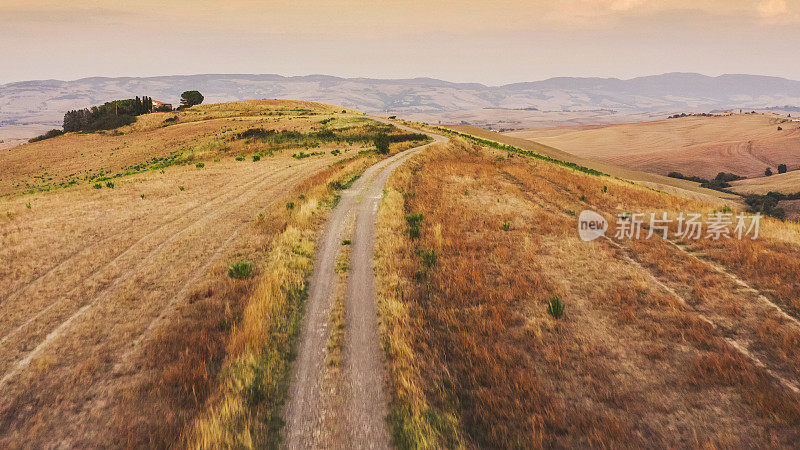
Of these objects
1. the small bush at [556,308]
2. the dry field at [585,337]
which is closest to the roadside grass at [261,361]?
the dry field at [585,337]

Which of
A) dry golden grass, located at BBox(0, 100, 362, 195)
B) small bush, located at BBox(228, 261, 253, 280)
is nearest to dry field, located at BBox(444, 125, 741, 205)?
dry golden grass, located at BBox(0, 100, 362, 195)

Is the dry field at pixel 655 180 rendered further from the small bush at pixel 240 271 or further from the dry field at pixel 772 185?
the small bush at pixel 240 271

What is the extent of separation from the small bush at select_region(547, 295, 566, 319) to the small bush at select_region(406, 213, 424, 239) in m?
6.81

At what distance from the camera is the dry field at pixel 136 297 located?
Answer: 21.9ft

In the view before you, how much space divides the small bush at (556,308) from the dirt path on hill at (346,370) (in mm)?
5281

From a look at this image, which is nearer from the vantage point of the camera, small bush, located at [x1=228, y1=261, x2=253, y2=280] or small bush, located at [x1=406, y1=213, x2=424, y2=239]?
small bush, located at [x1=228, y1=261, x2=253, y2=280]

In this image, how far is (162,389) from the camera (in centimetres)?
710

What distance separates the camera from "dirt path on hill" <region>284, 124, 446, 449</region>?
6.24 m

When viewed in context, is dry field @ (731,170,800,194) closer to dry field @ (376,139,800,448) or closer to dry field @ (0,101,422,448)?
dry field @ (376,139,800,448)

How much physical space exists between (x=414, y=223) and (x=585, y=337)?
388 inches

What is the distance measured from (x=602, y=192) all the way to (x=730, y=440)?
2535cm

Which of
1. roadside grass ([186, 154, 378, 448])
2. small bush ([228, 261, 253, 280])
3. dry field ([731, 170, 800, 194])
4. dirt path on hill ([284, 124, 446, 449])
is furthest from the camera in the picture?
dry field ([731, 170, 800, 194])

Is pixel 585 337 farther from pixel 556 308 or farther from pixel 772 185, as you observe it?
pixel 772 185

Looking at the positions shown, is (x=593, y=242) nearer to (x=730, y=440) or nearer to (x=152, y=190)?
(x=730, y=440)
